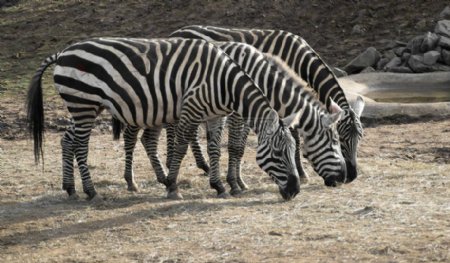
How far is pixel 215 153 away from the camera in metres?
9.75

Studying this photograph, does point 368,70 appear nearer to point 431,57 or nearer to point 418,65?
point 418,65

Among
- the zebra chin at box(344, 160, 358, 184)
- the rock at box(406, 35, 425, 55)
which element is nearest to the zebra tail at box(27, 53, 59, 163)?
the zebra chin at box(344, 160, 358, 184)

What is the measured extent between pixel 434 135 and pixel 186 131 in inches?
212

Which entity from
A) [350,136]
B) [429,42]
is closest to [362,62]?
[429,42]

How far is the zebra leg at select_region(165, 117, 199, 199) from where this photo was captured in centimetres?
920

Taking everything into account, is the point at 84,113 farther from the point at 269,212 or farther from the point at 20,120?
the point at 20,120

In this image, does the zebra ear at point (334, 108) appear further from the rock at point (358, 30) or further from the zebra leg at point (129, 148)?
the rock at point (358, 30)

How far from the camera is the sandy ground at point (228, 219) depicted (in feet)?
23.2

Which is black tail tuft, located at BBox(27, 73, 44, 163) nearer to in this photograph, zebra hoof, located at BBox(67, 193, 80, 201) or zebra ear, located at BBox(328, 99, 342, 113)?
zebra hoof, located at BBox(67, 193, 80, 201)

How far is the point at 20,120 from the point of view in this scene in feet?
47.4

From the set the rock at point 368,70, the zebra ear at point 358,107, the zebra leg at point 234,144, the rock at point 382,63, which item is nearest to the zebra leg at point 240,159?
the zebra leg at point 234,144

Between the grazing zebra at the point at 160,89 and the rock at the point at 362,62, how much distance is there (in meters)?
8.85

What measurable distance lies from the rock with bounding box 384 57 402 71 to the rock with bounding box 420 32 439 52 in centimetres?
52

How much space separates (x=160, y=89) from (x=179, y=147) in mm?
666
